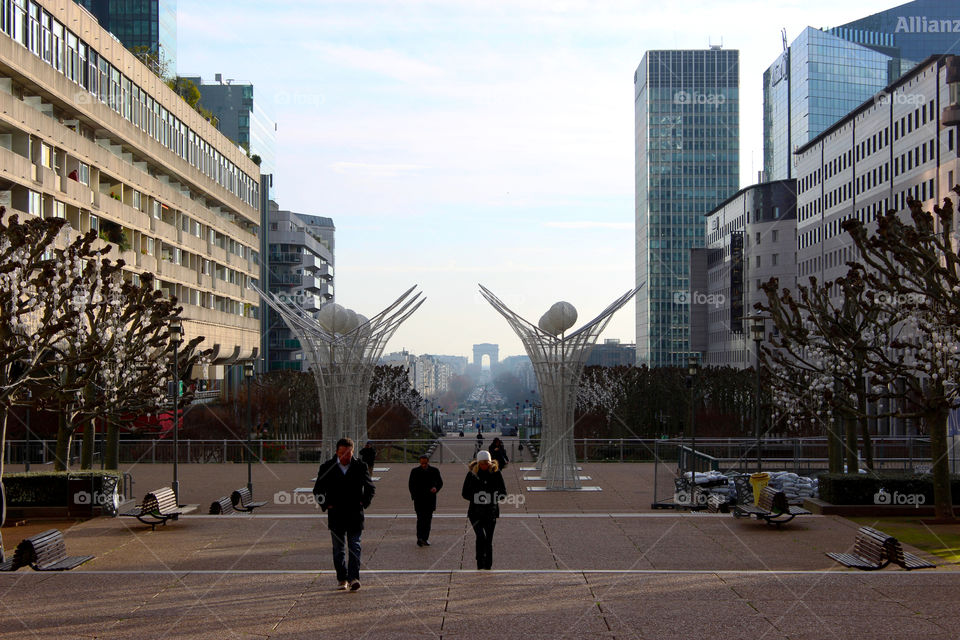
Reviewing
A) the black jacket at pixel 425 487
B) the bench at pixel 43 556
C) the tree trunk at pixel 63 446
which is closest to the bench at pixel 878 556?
the black jacket at pixel 425 487

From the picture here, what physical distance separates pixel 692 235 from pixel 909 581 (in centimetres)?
17980

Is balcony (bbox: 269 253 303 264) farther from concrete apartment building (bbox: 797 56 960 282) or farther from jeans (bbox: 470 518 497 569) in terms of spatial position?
jeans (bbox: 470 518 497 569)

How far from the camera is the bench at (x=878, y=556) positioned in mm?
13188

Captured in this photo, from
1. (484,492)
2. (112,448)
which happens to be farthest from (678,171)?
(484,492)

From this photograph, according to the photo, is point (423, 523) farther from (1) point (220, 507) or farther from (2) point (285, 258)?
(2) point (285, 258)

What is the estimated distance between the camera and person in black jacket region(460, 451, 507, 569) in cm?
1349

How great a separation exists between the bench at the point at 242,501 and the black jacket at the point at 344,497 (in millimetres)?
11063

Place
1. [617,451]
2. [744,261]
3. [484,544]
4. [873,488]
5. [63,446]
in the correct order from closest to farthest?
[484,544] < [873,488] < [63,446] < [617,451] < [744,261]

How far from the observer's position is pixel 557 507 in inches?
961

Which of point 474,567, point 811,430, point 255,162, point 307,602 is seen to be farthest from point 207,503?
point 255,162

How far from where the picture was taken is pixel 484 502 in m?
13.5

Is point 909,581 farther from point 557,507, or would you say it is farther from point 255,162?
point 255,162

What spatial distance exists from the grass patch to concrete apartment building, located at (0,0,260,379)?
3101cm

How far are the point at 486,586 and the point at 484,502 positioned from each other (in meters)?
1.74
